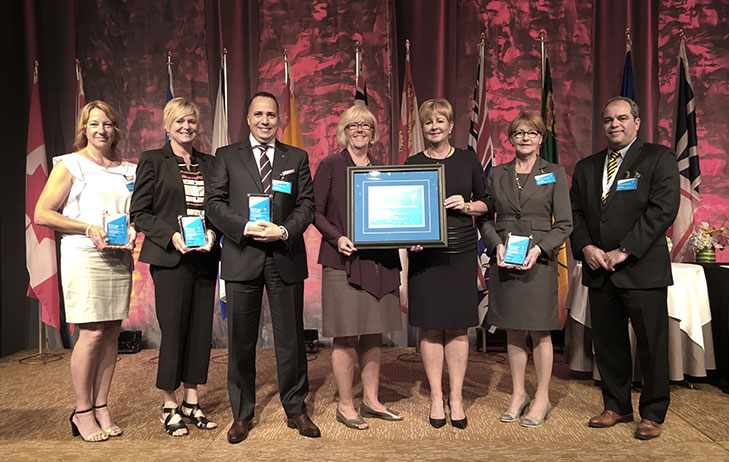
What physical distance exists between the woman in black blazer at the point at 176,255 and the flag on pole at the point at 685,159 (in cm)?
399

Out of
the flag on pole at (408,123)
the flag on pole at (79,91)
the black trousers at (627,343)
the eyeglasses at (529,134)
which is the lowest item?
the black trousers at (627,343)

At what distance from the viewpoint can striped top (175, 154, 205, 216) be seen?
2.63 meters

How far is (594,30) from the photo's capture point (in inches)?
199

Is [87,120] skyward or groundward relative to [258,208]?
skyward

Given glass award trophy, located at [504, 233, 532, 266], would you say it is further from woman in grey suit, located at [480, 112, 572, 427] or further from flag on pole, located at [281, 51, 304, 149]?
flag on pole, located at [281, 51, 304, 149]

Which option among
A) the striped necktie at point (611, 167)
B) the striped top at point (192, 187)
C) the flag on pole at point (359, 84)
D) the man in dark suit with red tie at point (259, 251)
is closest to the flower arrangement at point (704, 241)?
the striped necktie at point (611, 167)

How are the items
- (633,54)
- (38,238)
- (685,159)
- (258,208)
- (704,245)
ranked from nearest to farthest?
(258,208) < (704,245) < (685,159) < (38,238) < (633,54)

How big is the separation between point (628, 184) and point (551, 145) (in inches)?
79.5

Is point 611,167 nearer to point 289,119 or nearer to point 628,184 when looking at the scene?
point 628,184

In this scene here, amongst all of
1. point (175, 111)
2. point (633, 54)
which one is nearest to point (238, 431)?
point (175, 111)

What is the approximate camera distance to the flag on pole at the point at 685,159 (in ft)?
14.5

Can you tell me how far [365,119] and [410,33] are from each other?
113 inches

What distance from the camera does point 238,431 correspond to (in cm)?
256

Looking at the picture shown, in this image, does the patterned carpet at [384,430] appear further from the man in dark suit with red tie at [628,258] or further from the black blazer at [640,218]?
the black blazer at [640,218]
